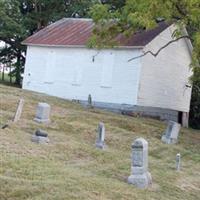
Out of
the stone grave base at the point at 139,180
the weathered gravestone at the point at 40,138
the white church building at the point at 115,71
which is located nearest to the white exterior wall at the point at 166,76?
the white church building at the point at 115,71

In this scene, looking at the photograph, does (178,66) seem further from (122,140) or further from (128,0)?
(122,140)

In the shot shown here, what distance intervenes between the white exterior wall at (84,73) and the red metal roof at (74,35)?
1.32 feet

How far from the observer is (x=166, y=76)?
34125 millimetres

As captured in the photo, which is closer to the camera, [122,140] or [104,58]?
[122,140]

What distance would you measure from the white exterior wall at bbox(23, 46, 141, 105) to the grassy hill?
919 cm

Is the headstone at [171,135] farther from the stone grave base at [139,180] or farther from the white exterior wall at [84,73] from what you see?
the white exterior wall at [84,73]

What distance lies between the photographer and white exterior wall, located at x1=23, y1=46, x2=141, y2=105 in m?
31.4

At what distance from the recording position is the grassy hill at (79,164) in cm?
995

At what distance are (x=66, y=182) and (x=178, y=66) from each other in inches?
1025

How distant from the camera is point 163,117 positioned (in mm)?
33719

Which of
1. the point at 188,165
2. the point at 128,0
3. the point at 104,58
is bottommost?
the point at 188,165

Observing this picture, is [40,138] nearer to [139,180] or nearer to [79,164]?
[79,164]

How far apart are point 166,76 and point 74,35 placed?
626 cm

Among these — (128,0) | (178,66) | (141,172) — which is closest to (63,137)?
(141,172)
